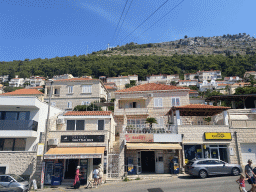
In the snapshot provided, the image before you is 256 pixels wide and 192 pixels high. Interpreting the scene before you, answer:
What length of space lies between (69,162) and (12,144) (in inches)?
242

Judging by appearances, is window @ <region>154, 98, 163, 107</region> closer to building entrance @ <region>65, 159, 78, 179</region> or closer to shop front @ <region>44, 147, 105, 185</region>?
shop front @ <region>44, 147, 105, 185</region>

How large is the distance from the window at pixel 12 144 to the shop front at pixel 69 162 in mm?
3775

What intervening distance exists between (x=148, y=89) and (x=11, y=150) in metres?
20.9

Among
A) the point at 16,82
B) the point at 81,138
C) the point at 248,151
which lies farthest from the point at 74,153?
the point at 16,82

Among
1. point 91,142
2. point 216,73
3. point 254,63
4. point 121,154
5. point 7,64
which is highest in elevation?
point 7,64

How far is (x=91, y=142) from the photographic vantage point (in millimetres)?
17922

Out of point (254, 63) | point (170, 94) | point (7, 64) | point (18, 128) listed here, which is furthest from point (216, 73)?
point (7, 64)

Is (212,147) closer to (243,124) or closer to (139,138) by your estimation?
(243,124)

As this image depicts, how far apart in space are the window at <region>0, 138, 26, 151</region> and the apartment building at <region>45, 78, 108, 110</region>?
21.9 meters

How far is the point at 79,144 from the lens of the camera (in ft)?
58.7

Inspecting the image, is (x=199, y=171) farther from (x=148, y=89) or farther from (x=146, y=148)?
(x=148, y=89)

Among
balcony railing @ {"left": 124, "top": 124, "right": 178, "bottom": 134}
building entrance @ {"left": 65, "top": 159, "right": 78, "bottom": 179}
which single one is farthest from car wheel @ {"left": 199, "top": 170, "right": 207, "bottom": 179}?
building entrance @ {"left": 65, "top": 159, "right": 78, "bottom": 179}

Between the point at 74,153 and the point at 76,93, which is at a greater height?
the point at 76,93

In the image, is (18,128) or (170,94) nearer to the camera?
(18,128)
